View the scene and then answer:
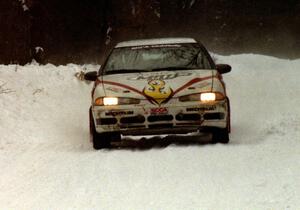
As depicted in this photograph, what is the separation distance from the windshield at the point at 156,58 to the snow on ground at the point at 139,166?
1.14 metres

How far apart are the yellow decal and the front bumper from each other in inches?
4.2

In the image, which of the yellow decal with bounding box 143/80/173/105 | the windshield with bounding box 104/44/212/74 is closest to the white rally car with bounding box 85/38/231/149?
the yellow decal with bounding box 143/80/173/105

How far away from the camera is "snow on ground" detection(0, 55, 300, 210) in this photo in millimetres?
6836

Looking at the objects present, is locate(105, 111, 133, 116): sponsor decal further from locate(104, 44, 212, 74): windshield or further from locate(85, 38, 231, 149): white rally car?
locate(104, 44, 212, 74): windshield

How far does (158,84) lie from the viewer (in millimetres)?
9852

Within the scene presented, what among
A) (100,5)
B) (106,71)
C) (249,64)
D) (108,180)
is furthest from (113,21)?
(108,180)

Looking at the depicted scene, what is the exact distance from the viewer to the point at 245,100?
1775 cm

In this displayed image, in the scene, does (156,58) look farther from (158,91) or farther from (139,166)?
(139,166)

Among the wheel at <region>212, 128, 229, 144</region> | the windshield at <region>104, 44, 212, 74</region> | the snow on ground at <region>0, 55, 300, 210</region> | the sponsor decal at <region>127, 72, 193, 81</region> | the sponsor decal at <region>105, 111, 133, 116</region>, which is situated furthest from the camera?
the windshield at <region>104, 44, 212, 74</region>

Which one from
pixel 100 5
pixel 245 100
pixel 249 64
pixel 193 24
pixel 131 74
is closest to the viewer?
pixel 131 74

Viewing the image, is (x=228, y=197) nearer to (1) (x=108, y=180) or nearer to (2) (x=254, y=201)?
(2) (x=254, y=201)

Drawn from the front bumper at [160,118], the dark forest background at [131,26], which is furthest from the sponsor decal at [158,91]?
the dark forest background at [131,26]

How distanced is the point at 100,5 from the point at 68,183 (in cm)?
1776

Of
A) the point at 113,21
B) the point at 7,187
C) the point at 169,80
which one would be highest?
the point at 113,21
